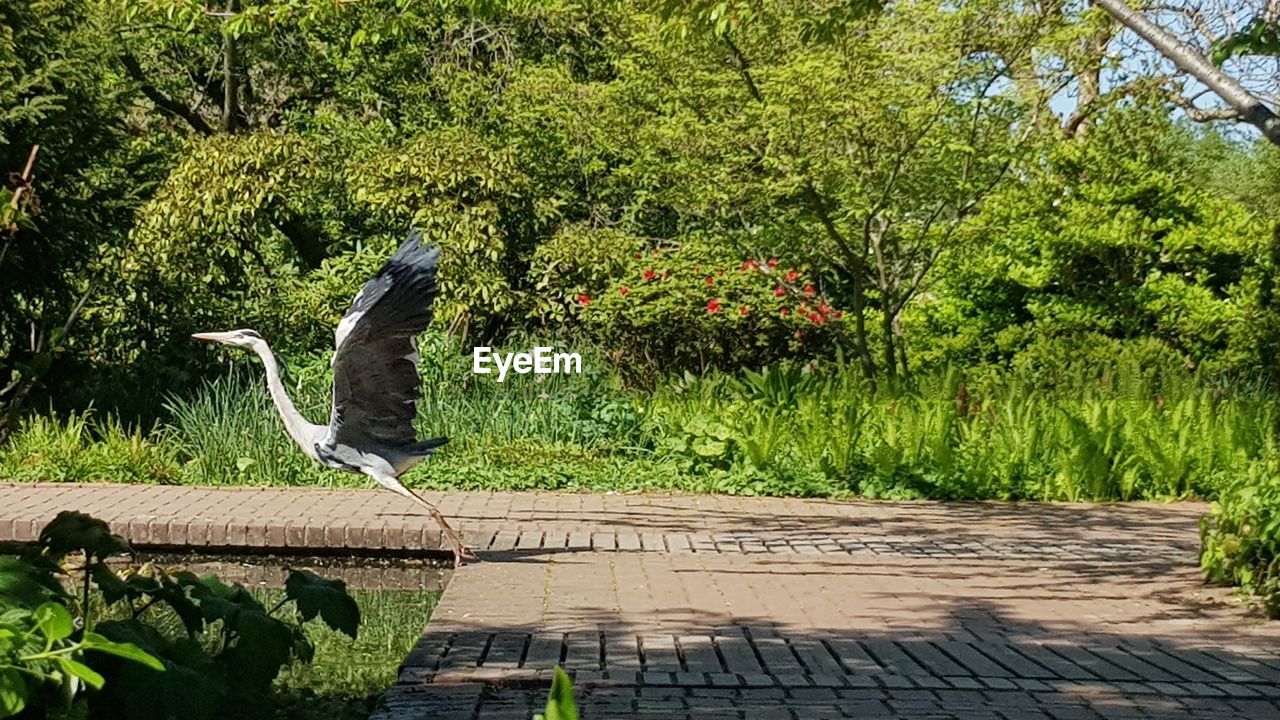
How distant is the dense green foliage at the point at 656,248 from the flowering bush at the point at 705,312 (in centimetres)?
4

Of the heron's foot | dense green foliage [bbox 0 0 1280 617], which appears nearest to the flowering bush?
dense green foliage [bbox 0 0 1280 617]

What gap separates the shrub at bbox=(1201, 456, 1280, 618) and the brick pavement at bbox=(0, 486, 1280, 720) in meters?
0.16

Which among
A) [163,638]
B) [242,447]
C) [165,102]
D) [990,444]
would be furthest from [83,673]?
[165,102]

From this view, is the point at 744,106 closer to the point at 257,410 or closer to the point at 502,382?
the point at 502,382

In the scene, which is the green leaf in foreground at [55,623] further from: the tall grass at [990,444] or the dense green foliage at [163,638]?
the tall grass at [990,444]

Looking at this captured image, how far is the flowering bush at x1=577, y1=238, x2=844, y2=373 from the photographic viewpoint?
1471 centimetres

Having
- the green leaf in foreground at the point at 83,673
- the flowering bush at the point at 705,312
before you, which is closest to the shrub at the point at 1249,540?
the green leaf in foreground at the point at 83,673

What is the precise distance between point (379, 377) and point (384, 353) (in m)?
0.11

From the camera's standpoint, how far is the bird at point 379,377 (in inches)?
278

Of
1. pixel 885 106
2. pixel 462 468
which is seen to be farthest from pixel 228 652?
pixel 885 106

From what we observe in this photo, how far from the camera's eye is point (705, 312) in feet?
49.0

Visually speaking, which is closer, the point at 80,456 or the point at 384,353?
the point at 384,353

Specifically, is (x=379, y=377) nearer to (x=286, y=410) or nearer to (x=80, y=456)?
(x=286, y=410)

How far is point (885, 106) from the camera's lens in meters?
12.4
